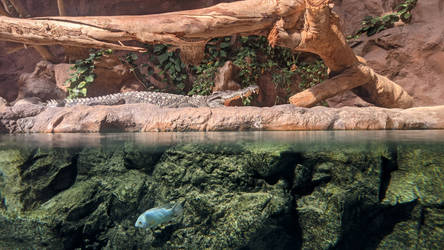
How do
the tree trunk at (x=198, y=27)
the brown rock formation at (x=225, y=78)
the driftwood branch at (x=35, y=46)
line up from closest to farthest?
1. the tree trunk at (x=198, y=27)
2. the brown rock formation at (x=225, y=78)
3. the driftwood branch at (x=35, y=46)

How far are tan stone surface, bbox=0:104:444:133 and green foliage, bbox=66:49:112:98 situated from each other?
3.24m

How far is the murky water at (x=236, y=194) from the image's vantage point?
2.63 m

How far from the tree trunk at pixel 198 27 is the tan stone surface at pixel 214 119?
1139 millimetres

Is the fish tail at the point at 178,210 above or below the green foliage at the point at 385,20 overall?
below

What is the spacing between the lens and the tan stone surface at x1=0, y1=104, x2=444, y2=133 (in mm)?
3900

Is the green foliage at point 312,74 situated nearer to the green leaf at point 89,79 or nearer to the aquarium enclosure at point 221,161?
the aquarium enclosure at point 221,161

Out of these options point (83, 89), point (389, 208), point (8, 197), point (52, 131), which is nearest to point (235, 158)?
point (389, 208)

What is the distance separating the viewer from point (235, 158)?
113 inches

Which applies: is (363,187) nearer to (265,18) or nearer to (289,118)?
(289,118)

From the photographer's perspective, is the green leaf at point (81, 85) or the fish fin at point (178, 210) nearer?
the fish fin at point (178, 210)

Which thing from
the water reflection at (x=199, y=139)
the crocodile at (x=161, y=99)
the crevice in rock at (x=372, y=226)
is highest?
the crocodile at (x=161, y=99)

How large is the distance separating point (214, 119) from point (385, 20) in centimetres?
734

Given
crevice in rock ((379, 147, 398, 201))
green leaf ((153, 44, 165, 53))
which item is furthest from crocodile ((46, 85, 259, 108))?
crevice in rock ((379, 147, 398, 201))

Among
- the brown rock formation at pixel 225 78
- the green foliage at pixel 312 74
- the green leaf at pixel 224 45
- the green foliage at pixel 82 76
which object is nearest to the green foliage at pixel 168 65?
the brown rock formation at pixel 225 78
